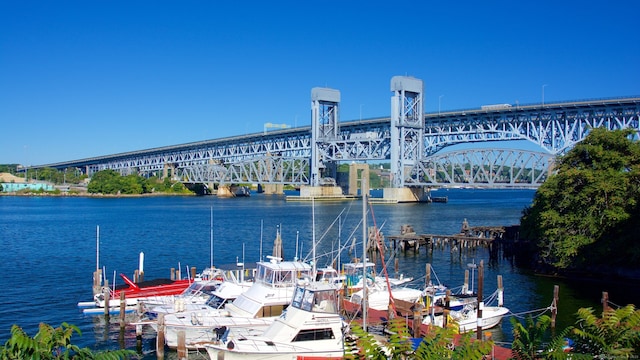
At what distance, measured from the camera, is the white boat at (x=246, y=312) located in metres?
23.1

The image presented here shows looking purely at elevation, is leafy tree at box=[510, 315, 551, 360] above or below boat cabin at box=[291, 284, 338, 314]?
above

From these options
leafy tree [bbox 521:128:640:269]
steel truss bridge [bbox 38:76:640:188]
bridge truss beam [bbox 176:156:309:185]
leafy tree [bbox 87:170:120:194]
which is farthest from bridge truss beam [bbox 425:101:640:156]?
leafy tree [bbox 87:170:120:194]

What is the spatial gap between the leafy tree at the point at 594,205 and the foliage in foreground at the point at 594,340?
1006 inches

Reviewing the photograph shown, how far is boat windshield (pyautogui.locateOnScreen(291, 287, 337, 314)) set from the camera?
20.7 m

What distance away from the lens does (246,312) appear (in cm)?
2412

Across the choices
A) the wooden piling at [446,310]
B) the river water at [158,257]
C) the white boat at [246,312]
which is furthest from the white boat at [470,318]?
the white boat at [246,312]

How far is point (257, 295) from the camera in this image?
24828 millimetres

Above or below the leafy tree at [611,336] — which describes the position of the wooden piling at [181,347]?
below

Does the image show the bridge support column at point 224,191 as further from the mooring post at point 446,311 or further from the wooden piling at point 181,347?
the wooden piling at point 181,347

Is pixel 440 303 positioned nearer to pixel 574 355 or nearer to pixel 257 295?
pixel 257 295

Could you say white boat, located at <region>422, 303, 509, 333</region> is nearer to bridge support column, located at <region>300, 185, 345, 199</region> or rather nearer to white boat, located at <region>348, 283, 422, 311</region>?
white boat, located at <region>348, 283, 422, 311</region>

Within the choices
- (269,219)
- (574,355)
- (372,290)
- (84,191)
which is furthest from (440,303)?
(84,191)

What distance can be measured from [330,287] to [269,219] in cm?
6519

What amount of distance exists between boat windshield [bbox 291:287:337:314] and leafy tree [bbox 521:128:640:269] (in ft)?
64.9
